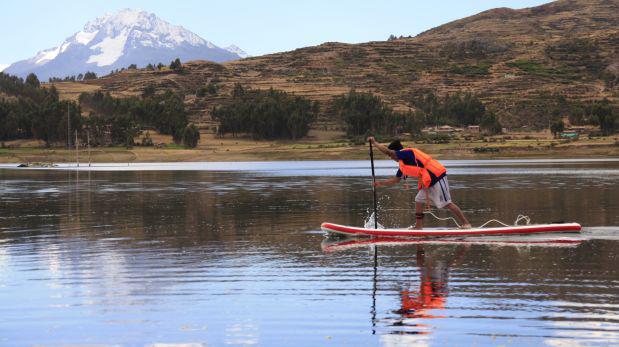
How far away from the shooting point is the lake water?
12.8 meters

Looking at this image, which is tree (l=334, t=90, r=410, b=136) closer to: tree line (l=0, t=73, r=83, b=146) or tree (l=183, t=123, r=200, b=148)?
tree (l=183, t=123, r=200, b=148)

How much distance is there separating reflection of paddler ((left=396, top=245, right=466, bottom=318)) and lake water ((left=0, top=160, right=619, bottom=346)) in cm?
4

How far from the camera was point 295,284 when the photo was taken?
1692 centimetres

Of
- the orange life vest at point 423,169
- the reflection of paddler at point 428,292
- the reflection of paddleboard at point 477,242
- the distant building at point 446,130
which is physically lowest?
the reflection of paddleboard at point 477,242

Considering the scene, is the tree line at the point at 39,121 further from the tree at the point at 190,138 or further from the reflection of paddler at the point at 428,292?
the reflection of paddler at the point at 428,292

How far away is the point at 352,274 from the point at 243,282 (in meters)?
2.35

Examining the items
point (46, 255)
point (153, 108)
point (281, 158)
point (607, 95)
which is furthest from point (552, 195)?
point (607, 95)

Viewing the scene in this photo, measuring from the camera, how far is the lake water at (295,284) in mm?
12797

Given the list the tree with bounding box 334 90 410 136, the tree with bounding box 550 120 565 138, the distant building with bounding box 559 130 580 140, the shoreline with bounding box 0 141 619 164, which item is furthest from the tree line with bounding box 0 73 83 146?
the distant building with bounding box 559 130 580 140

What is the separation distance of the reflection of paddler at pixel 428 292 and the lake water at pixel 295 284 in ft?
0.12

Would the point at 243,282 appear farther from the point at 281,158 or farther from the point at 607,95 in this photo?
the point at 607,95

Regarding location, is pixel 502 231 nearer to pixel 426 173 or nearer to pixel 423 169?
pixel 426 173

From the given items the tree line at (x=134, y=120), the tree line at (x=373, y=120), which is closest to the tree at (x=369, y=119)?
the tree line at (x=373, y=120)

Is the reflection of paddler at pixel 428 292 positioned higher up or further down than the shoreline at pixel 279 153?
higher up
